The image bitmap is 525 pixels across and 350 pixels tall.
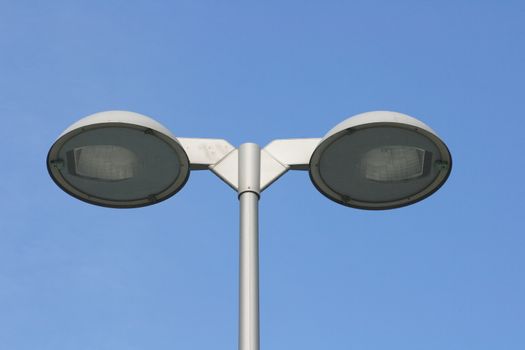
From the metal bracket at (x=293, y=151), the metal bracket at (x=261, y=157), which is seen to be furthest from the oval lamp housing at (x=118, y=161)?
the metal bracket at (x=293, y=151)

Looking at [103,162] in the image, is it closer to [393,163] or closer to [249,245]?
[249,245]

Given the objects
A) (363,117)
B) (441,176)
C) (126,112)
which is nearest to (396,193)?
(441,176)

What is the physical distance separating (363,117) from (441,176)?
0.75 metres

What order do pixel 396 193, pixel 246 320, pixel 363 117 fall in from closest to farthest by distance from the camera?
pixel 246 320 → pixel 363 117 → pixel 396 193

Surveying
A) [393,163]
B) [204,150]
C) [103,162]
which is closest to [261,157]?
[204,150]

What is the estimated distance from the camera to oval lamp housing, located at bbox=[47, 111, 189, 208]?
6973mm

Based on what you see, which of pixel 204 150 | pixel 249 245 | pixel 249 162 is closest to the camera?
pixel 249 245

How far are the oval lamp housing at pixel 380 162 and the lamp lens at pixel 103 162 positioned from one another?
45.4 inches

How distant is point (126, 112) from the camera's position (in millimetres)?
7023

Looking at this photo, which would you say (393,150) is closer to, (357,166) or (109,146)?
(357,166)

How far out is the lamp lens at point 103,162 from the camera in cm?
725

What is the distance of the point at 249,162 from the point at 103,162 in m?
0.95

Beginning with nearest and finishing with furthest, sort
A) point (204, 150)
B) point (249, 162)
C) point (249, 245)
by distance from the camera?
point (249, 245) → point (249, 162) → point (204, 150)

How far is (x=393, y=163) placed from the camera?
737 cm
